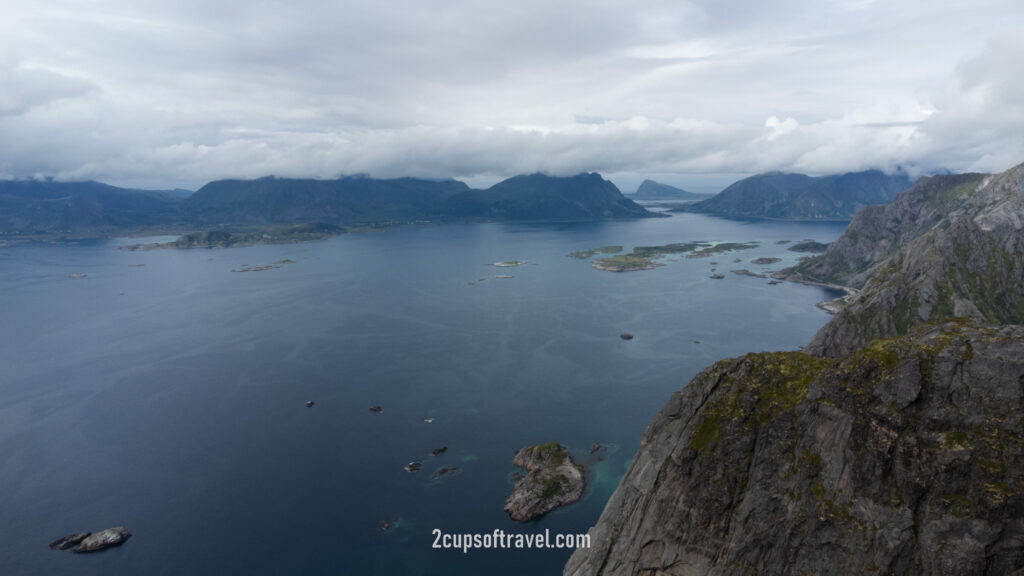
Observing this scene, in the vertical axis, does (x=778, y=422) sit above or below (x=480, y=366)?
above

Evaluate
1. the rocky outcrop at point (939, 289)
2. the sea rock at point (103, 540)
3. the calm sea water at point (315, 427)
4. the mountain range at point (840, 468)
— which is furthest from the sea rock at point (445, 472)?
the rocky outcrop at point (939, 289)

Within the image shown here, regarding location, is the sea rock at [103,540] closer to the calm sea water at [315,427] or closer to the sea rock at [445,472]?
the calm sea water at [315,427]

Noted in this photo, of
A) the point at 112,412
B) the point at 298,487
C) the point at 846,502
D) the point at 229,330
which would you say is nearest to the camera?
the point at 846,502

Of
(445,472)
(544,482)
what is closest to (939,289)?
(544,482)

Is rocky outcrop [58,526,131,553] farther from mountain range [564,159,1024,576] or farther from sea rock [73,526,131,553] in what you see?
mountain range [564,159,1024,576]

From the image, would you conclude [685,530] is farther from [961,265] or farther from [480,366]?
[961,265]

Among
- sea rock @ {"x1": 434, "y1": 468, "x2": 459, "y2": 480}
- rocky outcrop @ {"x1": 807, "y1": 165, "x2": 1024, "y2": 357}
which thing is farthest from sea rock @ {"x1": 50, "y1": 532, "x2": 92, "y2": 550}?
rocky outcrop @ {"x1": 807, "y1": 165, "x2": 1024, "y2": 357}

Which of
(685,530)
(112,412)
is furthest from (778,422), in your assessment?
(112,412)
